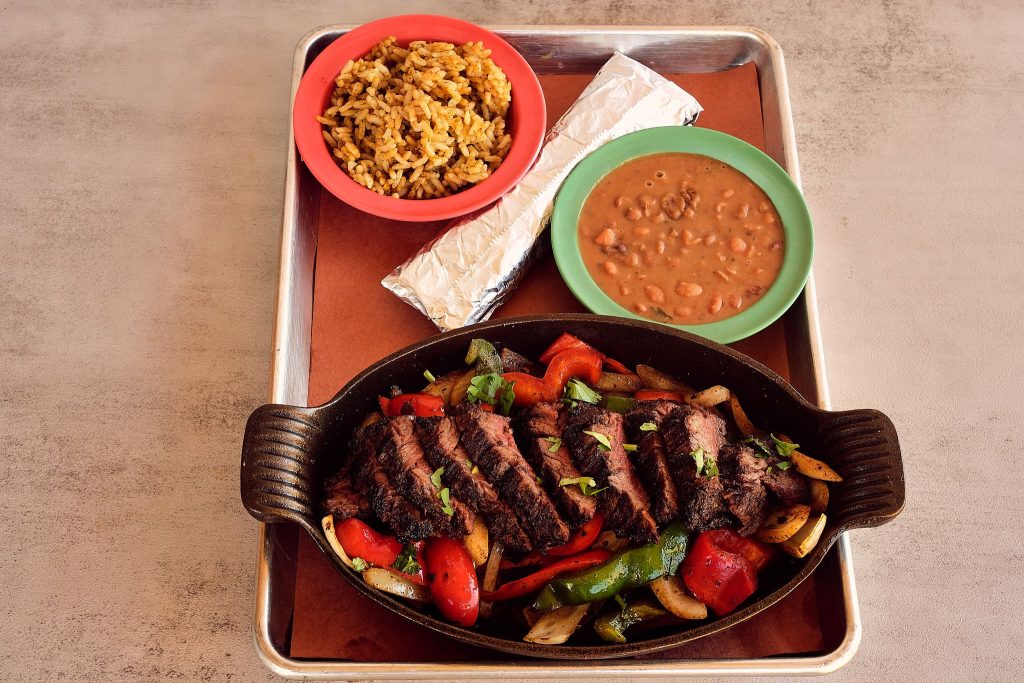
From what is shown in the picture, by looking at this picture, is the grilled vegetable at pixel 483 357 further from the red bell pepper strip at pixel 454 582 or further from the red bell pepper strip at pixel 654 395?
the red bell pepper strip at pixel 454 582

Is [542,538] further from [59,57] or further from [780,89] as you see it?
[59,57]

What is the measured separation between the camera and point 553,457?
236cm

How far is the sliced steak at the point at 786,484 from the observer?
7.71ft

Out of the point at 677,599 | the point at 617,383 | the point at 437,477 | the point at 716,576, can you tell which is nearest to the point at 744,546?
the point at 716,576

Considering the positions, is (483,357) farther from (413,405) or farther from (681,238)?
(681,238)

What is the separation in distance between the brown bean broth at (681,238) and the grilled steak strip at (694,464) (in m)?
0.53

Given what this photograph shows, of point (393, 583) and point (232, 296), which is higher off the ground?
point (393, 583)

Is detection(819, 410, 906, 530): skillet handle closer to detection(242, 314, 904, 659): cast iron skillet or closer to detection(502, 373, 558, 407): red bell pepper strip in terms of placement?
detection(242, 314, 904, 659): cast iron skillet

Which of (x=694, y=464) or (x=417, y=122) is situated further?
(x=417, y=122)

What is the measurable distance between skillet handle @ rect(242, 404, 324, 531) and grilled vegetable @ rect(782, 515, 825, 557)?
1238mm

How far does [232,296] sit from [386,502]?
1368mm

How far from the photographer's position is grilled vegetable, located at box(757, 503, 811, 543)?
2326mm

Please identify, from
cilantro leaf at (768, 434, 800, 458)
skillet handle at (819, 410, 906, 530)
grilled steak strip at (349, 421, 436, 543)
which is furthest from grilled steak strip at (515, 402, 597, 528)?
skillet handle at (819, 410, 906, 530)

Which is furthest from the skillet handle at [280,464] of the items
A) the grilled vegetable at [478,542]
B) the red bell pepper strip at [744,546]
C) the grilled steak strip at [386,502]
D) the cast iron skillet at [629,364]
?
the red bell pepper strip at [744,546]
